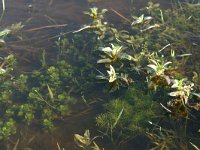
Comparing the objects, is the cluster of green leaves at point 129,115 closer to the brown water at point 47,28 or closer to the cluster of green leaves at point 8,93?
the brown water at point 47,28

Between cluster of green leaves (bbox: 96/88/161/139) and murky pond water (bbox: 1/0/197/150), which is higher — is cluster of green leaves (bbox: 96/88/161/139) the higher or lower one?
the lower one

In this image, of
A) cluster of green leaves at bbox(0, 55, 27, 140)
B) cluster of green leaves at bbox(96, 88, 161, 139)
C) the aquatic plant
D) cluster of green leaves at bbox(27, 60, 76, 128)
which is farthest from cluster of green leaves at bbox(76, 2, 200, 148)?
cluster of green leaves at bbox(0, 55, 27, 140)

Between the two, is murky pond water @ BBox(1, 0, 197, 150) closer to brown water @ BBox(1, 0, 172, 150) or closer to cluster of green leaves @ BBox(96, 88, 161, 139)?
brown water @ BBox(1, 0, 172, 150)

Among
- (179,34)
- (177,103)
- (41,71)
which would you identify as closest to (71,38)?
(41,71)

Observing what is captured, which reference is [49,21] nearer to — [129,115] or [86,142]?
[129,115]

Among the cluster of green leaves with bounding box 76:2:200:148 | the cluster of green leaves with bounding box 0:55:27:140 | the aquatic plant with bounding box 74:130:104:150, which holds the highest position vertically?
the cluster of green leaves with bounding box 76:2:200:148

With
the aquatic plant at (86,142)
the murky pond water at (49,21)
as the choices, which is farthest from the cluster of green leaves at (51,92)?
the aquatic plant at (86,142)

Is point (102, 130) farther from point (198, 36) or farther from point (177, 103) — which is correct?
point (198, 36)
